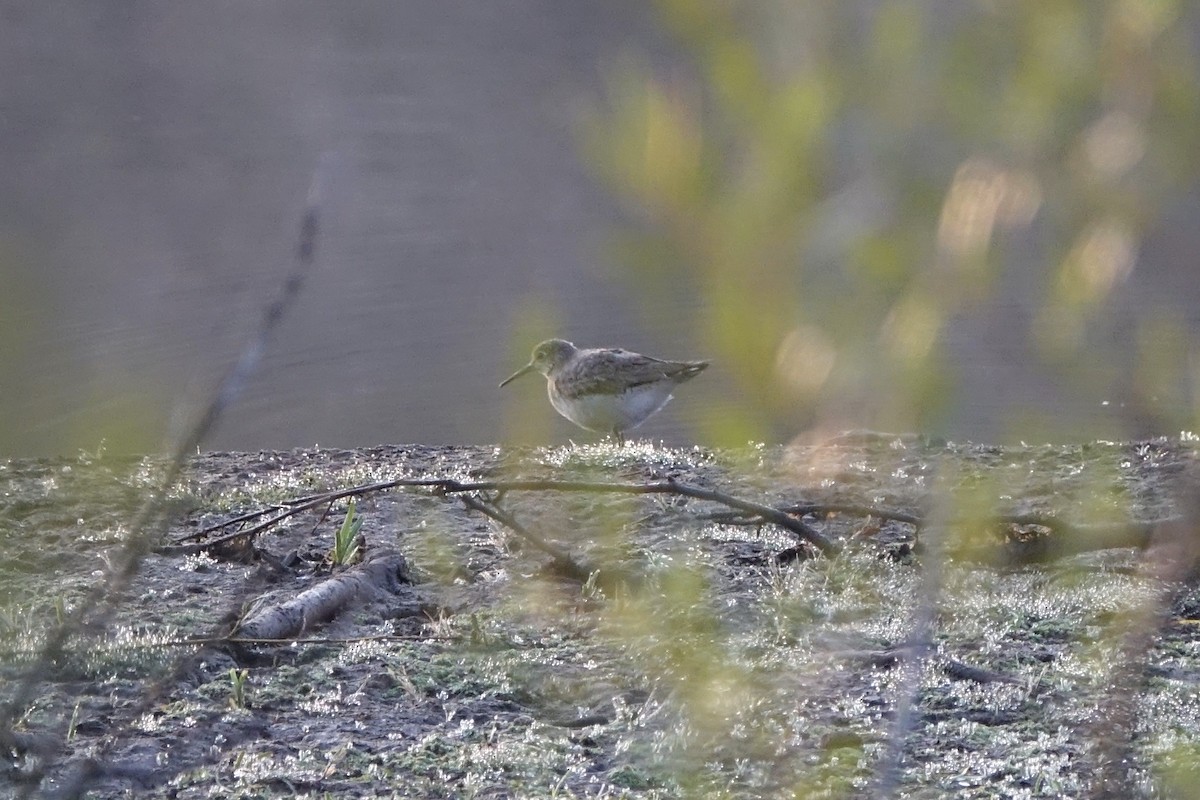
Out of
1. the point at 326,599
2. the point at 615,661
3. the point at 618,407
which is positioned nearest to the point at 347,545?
the point at 326,599

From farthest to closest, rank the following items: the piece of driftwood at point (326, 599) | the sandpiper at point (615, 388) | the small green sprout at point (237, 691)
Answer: the sandpiper at point (615, 388)
the piece of driftwood at point (326, 599)
the small green sprout at point (237, 691)

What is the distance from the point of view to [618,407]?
7656 millimetres

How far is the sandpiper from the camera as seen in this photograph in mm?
7668

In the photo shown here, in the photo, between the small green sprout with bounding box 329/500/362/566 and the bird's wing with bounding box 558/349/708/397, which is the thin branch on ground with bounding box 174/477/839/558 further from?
the bird's wing with bounding box 558/349/708/397

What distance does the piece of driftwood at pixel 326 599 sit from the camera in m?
3.62

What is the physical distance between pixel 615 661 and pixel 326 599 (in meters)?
0.80

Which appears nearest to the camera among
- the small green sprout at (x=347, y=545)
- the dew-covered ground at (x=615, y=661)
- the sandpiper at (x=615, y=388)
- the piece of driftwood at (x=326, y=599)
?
the dew-covered ground at (x=615, y=661)

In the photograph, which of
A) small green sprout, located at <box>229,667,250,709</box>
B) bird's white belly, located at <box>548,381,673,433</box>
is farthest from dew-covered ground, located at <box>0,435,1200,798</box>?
bird's white belly, located at <box>548,381,673,433</box>

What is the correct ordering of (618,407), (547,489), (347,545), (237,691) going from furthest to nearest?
(618,407) < (347,545) < (547,489) < (237,691)

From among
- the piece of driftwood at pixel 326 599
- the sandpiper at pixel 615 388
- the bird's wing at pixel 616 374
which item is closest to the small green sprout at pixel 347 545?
the piece of driftwood at pixel 326 599

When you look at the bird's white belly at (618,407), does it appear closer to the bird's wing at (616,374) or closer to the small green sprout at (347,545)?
the bird's wing at (616,374)

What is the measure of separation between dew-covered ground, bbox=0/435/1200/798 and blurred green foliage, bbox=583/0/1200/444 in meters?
0.29

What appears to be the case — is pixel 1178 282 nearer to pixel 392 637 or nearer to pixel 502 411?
pixel 392 637

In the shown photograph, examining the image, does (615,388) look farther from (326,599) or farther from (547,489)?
(326,599)
